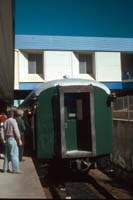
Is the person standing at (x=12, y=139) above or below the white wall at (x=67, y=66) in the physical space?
below

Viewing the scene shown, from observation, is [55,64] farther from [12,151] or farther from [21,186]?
[21,186]

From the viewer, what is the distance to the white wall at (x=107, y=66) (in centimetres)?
3853

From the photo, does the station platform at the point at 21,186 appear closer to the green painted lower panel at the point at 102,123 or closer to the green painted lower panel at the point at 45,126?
the green painted lower panel at the point at 45,126

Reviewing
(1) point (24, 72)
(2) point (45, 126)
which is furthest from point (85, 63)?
(2) point (45, 126)

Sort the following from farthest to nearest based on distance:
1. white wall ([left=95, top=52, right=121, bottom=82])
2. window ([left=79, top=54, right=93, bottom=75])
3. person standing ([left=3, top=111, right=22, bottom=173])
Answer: window ([left=79, top=54, right=93, bottom=75]), white wall ([left=95, top=52, right=121, bottom=82]), person standing ([left=3, top=111, right=22, bottom=173])

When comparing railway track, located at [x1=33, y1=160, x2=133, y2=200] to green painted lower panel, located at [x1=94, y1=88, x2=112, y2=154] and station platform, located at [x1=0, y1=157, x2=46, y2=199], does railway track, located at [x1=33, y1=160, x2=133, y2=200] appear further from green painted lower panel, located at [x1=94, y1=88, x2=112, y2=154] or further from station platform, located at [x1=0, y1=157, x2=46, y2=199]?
green painted lower panel, located at [x1=94, y1=88, x2=112, y2=154]

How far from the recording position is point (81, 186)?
42.7 ft

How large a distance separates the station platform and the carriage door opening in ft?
4.79

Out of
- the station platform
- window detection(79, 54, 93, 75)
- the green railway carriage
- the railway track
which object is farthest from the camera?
window detection(79, 54, 93, 75)

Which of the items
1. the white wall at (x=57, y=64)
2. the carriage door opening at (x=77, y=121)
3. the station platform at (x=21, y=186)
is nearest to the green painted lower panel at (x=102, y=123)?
the carriage door opening at (x=77, y=121)

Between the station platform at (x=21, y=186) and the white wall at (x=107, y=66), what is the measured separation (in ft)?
83.7

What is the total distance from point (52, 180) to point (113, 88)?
81.1 feet

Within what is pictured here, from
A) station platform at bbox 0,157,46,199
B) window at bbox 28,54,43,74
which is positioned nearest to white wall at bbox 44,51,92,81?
window at bbox 28,54,43,74

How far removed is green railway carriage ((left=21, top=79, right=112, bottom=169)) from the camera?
13.0 meters
